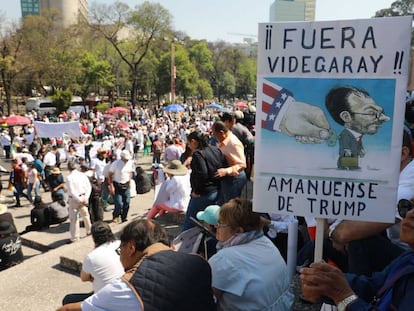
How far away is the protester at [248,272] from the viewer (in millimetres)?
2346

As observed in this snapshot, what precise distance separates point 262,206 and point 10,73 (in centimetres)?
3947

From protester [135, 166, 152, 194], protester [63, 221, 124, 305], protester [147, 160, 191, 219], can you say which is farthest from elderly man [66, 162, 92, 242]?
protester [63, 221, 124, 305]

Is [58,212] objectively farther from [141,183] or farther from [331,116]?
[331,116]

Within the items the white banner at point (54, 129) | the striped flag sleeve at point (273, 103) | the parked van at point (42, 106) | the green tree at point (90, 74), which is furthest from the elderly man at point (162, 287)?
the green tree at point (90, 74)

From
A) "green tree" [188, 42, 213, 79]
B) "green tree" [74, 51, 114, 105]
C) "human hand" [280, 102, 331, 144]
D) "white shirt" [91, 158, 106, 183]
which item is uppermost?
"green tree" [188, 42, 213, 79]

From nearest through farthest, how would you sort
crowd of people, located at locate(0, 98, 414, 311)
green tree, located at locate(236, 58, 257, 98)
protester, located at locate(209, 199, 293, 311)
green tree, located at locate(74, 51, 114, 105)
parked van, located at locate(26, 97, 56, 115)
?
crowd of people, located at locate(0, 98, 414, 311) → protester, located at locate(209, 199, 293, 311) → parked van, located at locate(26, 97, 56, 115) → green tree, located at locate(74, 51, 114, 105) → green tree, located at locate(236, 58, 257, 98)

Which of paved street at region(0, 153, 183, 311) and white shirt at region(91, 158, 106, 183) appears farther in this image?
white shirt at region(91, 158, 106, 183)

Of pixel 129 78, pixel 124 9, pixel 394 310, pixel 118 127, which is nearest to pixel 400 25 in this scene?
pixel 394 310

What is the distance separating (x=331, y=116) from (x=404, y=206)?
0.68m

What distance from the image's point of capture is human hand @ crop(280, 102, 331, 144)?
1.82m

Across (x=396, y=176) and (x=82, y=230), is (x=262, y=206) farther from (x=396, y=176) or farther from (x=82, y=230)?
(x=82, y=230)

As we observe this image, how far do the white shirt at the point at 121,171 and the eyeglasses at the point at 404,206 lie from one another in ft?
21.8

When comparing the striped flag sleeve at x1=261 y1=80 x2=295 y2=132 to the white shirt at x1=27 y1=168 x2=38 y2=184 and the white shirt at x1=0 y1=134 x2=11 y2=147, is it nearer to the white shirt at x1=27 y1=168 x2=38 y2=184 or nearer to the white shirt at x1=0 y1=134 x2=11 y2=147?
the white shirt at x1=27 y1=168 x2=38 y2=184

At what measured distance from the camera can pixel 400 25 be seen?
167 centimetres
